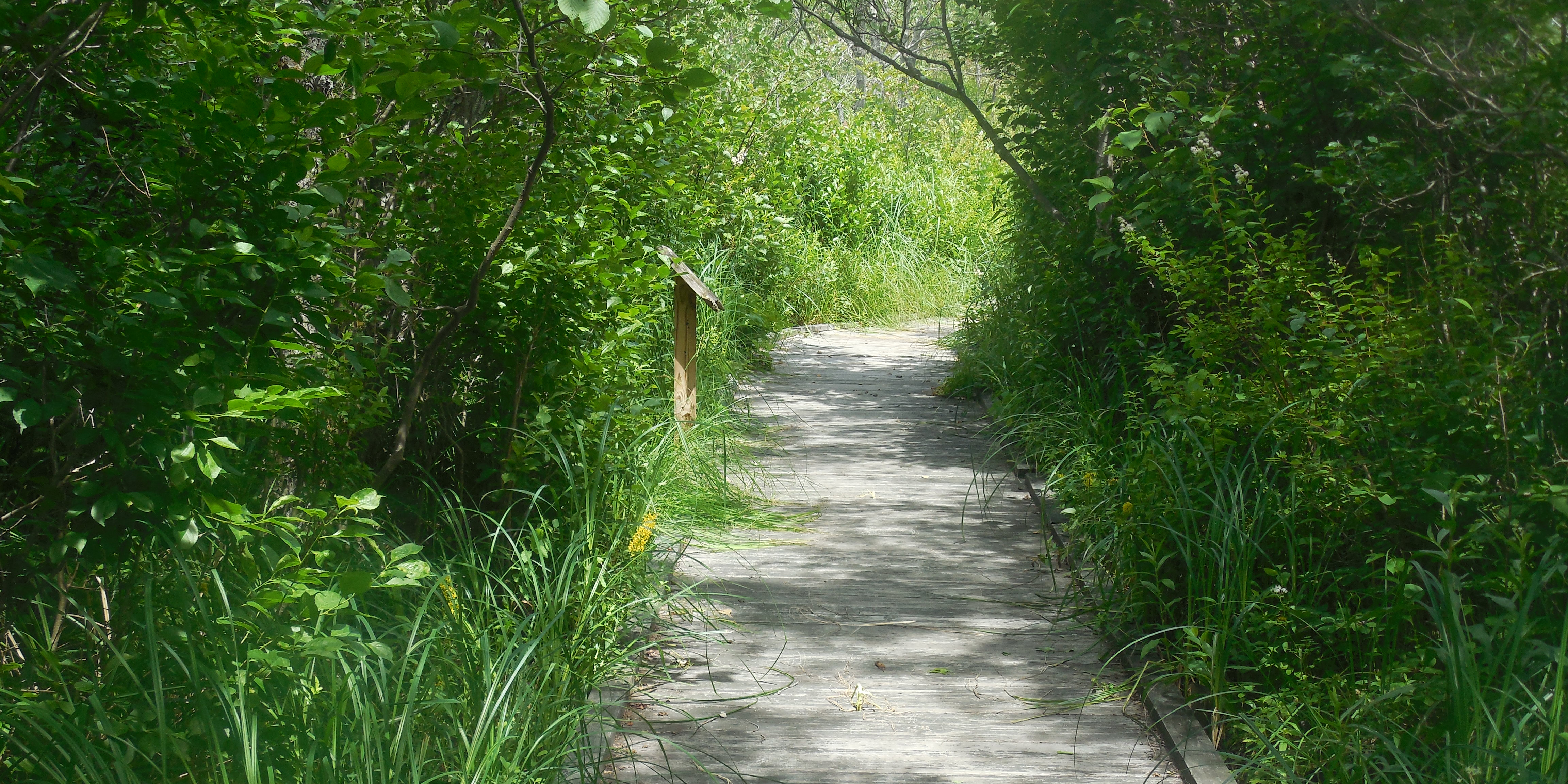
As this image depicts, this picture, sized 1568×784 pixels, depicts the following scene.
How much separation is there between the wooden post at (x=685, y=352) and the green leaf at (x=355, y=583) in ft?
15.8

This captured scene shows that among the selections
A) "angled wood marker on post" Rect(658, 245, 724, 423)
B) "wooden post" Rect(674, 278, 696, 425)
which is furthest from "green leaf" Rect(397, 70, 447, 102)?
"wooden post" Rect(674, 278, 696, 425)

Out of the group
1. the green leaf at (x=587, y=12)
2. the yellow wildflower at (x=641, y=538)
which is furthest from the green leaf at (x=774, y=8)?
the yellow wildflower at (x=641, y=538)

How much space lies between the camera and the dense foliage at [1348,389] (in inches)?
130

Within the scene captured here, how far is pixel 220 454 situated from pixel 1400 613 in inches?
129

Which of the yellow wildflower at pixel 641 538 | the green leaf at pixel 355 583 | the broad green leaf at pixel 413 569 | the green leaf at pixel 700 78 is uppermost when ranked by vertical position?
the green leaf at pixel 700 78

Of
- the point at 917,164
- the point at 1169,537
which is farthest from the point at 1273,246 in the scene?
the point at 917,164

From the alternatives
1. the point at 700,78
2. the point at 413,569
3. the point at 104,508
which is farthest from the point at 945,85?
the point at 104,508

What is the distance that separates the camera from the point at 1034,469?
25.2ft

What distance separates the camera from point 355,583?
2.67m

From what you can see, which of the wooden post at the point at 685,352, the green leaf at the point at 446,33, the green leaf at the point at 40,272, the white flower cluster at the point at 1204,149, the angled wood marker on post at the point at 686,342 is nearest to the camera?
the green leaf at the point at 40,272

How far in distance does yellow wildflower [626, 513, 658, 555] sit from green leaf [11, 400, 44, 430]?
2702 millimetres

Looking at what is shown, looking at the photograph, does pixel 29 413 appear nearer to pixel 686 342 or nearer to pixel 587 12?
pixel 587 12

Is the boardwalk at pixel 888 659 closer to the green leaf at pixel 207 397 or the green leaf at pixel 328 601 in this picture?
the green leaf at pixel 328 601

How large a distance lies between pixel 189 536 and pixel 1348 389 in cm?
366
